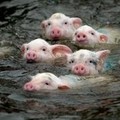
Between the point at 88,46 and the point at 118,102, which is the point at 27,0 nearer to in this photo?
the point at 88,46

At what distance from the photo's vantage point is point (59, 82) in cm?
877

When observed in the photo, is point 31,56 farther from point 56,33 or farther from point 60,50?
point 56,33

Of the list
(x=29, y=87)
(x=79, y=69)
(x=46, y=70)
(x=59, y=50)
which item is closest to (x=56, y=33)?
(x=59, y=50)

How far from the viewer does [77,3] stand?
54.7 feet

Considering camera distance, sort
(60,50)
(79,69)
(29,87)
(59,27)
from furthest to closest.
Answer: (59,27) → (60,50) → (79,69) → (29,87)

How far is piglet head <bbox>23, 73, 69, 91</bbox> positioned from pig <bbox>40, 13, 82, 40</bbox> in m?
3.84

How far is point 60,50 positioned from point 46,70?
44.9 inches

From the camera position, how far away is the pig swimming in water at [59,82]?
847 centimetres

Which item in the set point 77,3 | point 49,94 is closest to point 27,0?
point 77,3

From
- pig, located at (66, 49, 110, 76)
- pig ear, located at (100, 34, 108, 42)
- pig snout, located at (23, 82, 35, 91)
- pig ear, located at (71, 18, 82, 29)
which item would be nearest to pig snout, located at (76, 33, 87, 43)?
pig ear, located at (100, 34, 108, 42)

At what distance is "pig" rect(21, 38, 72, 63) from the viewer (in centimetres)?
1061

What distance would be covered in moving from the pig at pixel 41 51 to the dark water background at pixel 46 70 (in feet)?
0.60

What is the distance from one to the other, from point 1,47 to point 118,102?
197 inches

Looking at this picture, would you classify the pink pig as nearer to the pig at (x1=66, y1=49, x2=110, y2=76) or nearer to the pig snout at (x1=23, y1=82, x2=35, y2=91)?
the pig at (x1=66, y1=49, x2=110, y2=76)
